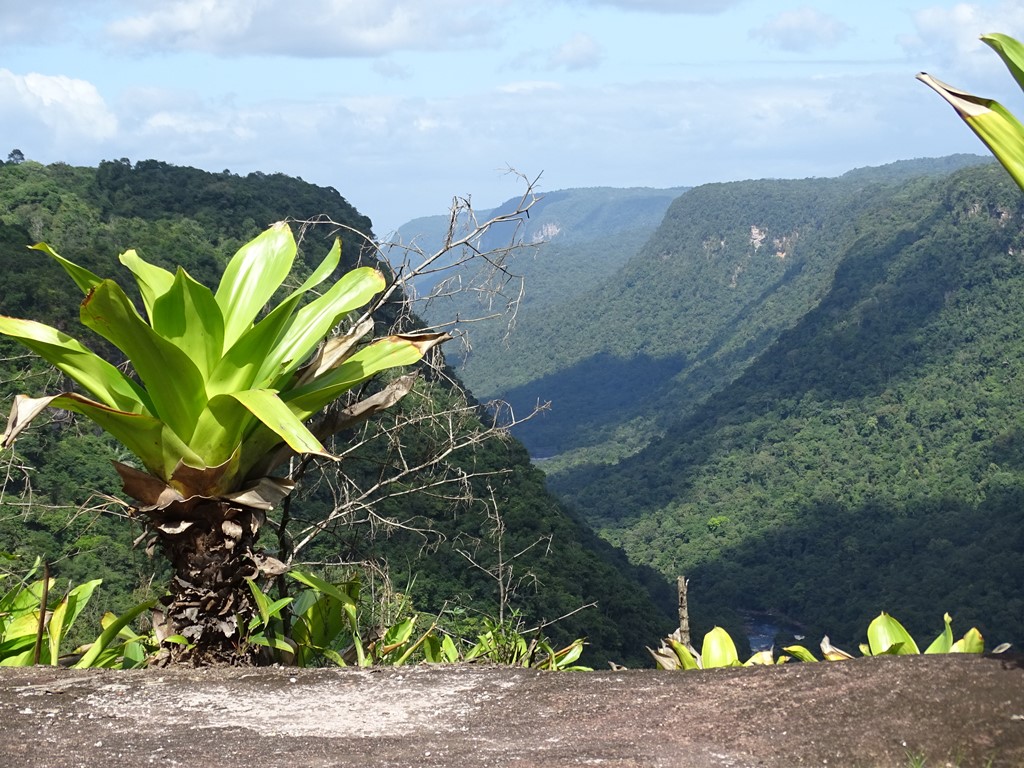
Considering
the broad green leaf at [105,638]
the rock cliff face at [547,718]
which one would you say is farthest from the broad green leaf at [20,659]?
the rock cliff face at [547,718]

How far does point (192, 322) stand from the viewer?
3.13 m

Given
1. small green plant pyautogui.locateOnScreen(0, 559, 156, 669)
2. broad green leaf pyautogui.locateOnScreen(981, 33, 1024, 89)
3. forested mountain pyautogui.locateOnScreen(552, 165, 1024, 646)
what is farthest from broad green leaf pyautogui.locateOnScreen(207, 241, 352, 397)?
forested mountain pyautogui.locateOnScreen(552, 165, 1024, 646)

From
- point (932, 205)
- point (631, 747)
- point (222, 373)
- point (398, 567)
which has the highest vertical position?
point (932, 205)

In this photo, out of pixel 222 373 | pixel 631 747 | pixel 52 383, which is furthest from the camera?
pixel 52 383

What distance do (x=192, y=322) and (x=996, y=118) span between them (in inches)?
84.4

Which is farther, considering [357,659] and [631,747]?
[357,659]

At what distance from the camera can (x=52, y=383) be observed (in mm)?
4414

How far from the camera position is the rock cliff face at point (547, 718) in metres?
2.23

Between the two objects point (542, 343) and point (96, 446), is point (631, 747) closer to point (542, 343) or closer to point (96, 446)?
point (96, 446)

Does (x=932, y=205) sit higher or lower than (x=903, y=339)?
higher

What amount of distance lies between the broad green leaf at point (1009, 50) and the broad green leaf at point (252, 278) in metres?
2.08

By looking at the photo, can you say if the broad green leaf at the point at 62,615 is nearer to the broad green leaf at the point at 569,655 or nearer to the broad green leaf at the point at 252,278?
the broad green leaf at the point at 252,278

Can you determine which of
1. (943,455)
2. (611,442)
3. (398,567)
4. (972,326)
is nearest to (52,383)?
(398,567)

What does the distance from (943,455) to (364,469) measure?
124 feet
